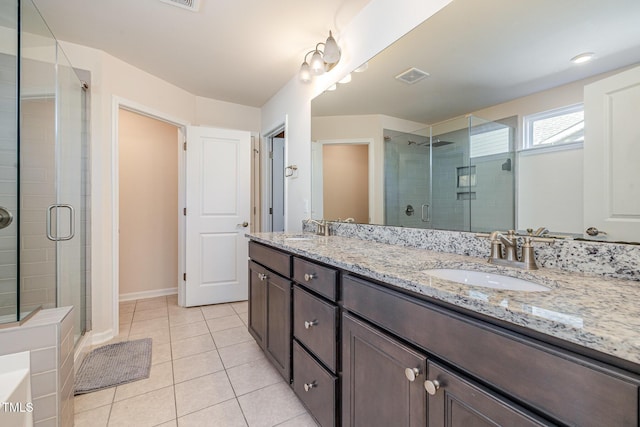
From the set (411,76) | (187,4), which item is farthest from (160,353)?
(411,76)

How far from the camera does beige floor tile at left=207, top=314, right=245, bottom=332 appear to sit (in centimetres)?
242

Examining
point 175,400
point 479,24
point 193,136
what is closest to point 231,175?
point 193,136

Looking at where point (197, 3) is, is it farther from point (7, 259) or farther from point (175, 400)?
point (175, 400)

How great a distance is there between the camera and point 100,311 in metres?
2.20

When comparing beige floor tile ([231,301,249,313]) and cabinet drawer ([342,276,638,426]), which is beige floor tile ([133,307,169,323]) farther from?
cabinet drawer ([342,276,638,426])

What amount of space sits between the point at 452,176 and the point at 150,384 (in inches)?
82.5

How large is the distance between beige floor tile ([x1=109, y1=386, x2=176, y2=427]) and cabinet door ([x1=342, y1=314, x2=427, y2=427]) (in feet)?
3.30

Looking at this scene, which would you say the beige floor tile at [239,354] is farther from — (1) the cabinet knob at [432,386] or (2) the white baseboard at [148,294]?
(2) the white baseboard at [148,294]

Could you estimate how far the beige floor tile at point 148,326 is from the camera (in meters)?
2.33

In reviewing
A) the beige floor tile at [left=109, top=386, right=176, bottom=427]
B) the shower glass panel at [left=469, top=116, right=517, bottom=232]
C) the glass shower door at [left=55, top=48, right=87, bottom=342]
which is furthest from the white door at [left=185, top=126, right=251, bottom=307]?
the shower glass panel at [left=469, top=116, right=517, bottom=232]

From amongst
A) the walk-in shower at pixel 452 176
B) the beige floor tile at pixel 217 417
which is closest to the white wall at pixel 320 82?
the walk-in shower at pixel 452 176

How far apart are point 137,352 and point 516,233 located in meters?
2.50

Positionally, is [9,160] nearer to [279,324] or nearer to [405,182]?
[279,324]

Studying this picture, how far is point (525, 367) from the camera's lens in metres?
0.51
